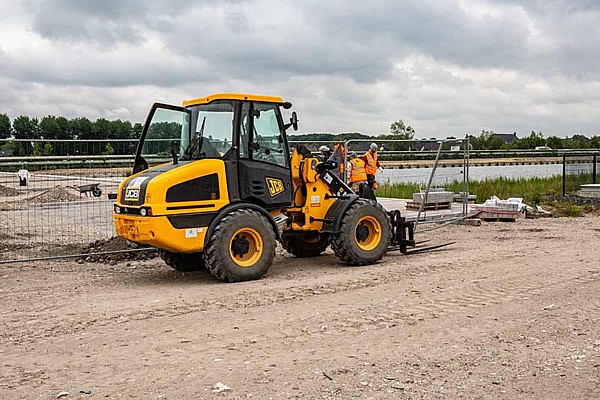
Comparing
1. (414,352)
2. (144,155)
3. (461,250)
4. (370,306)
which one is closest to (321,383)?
(414,352)

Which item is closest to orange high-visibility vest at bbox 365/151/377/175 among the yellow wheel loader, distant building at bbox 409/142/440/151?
distant building at bbox 409/142/440/151

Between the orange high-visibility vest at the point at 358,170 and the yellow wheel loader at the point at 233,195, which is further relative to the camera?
the orange high-visibility vest at the point at 358,170

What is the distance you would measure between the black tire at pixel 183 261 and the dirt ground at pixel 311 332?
0.62 ft

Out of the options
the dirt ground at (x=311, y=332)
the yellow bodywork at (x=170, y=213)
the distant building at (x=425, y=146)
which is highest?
the distant building at (x=425, y=146)

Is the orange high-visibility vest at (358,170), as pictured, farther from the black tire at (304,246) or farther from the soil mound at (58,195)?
the soil mound at (58,195)

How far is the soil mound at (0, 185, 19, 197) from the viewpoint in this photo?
12.9 metres

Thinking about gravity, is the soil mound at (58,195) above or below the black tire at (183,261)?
above

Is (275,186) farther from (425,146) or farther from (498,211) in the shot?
(498,211)

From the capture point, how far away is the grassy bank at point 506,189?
17.4 m

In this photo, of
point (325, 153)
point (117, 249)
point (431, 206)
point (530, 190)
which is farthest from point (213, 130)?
point (530, 190)

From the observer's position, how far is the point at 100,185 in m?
13.0

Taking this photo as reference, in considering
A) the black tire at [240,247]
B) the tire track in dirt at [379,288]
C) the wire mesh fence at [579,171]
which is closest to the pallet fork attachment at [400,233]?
the tire track in dirt at [379,288]

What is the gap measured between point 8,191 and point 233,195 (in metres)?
5.76

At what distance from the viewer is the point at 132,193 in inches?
370
